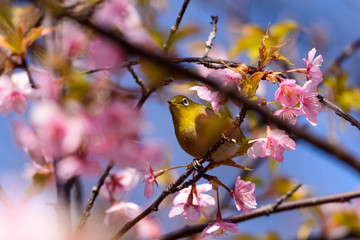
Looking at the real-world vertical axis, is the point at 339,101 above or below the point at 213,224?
above

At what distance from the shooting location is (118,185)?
1.37 metres

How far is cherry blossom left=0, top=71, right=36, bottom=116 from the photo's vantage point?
123 centimetres

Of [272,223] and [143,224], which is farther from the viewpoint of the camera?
[272,223]

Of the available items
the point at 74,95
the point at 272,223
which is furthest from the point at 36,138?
the point at 272,223

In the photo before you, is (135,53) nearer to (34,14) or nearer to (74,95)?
(74,95)

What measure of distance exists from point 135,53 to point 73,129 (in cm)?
37

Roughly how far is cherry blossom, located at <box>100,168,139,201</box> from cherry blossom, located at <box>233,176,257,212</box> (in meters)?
0.48

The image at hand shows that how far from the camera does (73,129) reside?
25.4 inches

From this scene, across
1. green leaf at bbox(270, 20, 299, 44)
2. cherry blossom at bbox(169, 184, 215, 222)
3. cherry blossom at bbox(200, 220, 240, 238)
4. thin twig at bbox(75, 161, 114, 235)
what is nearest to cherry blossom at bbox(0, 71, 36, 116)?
thin twig at bbox(75, 161, 114, 235)

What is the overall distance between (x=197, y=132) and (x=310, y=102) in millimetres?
363

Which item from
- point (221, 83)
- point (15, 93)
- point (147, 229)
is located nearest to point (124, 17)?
point (15, 93)

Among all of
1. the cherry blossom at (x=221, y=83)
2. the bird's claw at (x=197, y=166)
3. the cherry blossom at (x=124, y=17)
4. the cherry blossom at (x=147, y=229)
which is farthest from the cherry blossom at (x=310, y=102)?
the cherry blossom at (x=147, y=229)

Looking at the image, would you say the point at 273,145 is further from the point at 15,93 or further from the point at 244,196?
the point at 15,93

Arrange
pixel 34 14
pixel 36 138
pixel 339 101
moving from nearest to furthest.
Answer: pixel 36 138
pixel 34 14
pixel 339 101
